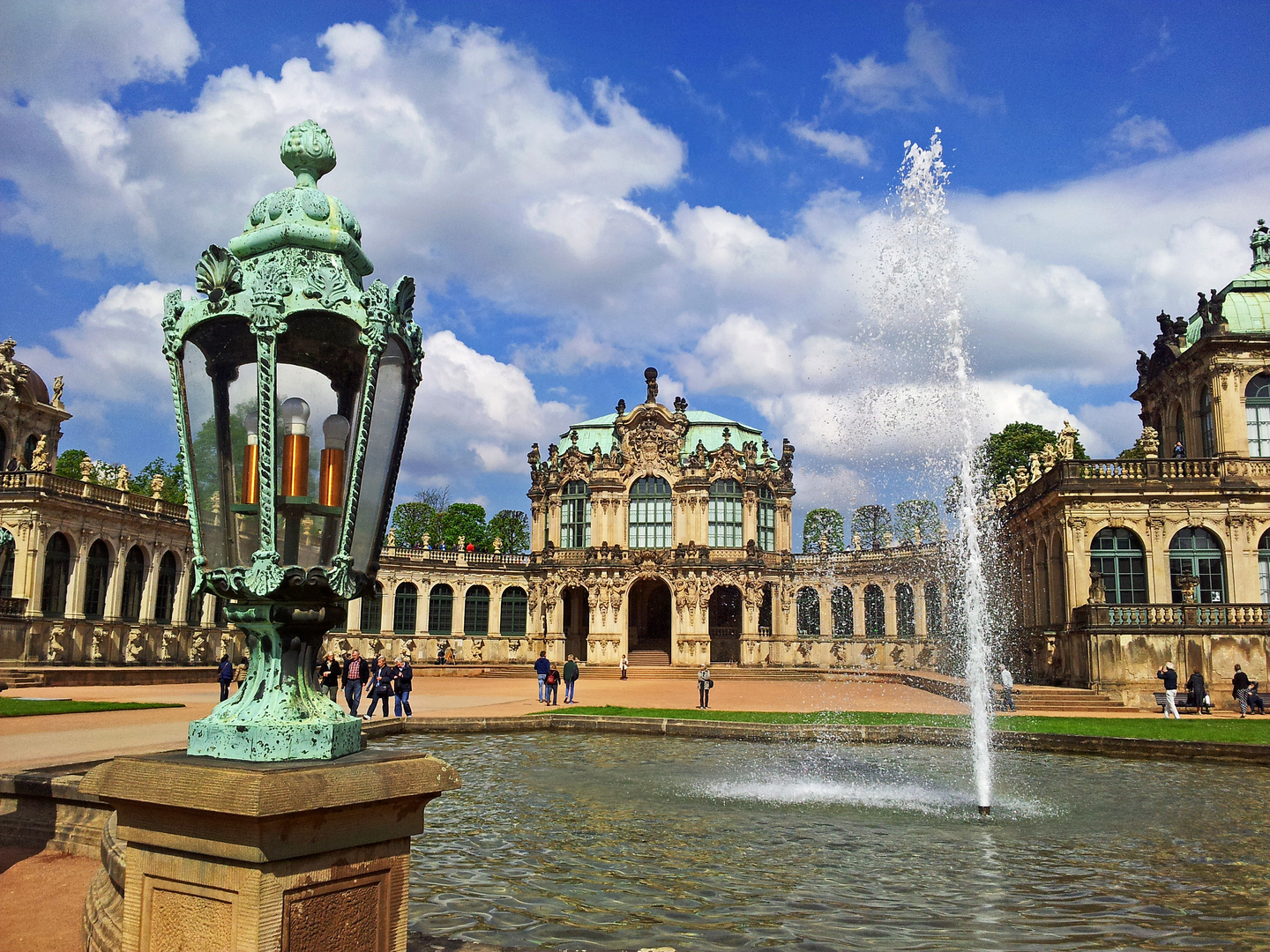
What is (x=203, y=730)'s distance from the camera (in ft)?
13.4

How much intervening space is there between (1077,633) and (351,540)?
32754 millimetres

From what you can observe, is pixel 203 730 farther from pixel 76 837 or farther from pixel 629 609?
pixel 629 609

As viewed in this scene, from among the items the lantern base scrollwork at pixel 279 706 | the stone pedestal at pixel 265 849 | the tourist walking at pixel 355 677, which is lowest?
the tourist walking at pixel 355 677

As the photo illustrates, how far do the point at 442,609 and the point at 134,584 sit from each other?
1898cm

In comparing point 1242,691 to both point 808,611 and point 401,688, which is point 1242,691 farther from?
point 808,611

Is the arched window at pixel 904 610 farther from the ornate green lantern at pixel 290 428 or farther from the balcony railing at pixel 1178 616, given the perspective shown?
the ornate green lantern at pixel 290 428

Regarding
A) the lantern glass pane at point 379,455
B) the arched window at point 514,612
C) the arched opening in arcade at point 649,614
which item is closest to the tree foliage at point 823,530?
the arched opening in arcade at point 649,614

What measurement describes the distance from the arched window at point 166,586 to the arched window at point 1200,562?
153ft

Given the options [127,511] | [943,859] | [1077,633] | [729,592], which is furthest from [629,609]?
[943,859]

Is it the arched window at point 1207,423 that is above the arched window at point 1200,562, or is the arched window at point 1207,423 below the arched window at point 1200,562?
above

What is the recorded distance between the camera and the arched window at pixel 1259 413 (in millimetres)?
35406

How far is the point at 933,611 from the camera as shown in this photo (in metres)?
56.2

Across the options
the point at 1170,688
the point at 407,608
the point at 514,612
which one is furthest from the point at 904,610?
the point at 1170,688

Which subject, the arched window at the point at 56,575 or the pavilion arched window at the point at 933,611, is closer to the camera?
the arched window at the point at 56,575
